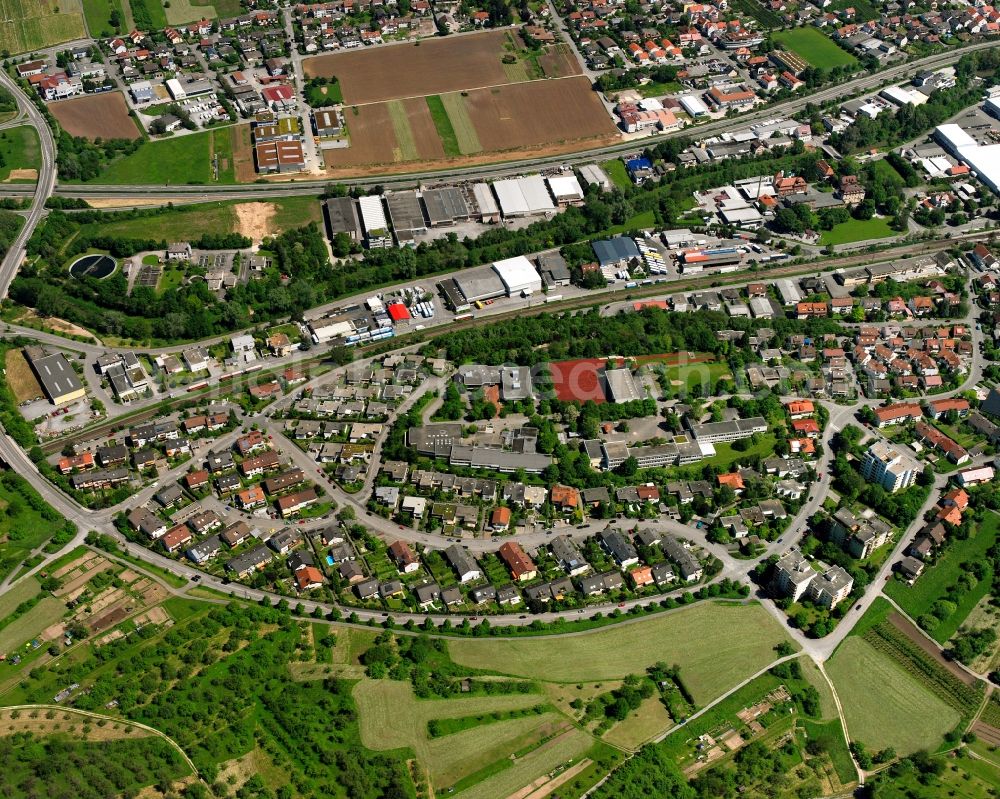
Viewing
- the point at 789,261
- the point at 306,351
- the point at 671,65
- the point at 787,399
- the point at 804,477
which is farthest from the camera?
the point at 671,65

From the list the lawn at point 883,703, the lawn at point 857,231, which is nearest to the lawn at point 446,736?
the lawn at point 883,703

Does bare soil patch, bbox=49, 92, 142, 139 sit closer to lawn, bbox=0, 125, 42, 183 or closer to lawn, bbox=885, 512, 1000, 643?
lawn, bbox=0, 125, 42, 183

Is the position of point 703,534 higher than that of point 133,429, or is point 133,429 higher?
point 133,429

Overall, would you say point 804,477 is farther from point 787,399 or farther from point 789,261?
point 789,261

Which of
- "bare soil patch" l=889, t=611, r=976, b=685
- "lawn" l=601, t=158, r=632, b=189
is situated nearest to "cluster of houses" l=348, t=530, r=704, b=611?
"bare soil patch" l=889, t=611, r=976, b=685

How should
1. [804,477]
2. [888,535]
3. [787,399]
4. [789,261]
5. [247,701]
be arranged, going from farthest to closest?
[789,261]
[787,399]
[804,477]
[888,535]
[247,701]

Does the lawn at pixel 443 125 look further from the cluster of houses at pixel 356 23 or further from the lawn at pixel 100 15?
the lawn at pixel 100 15

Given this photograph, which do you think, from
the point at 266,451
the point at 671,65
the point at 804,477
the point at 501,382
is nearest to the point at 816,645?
the point at 804,477

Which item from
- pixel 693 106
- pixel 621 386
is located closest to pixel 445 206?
pixel 621 386
